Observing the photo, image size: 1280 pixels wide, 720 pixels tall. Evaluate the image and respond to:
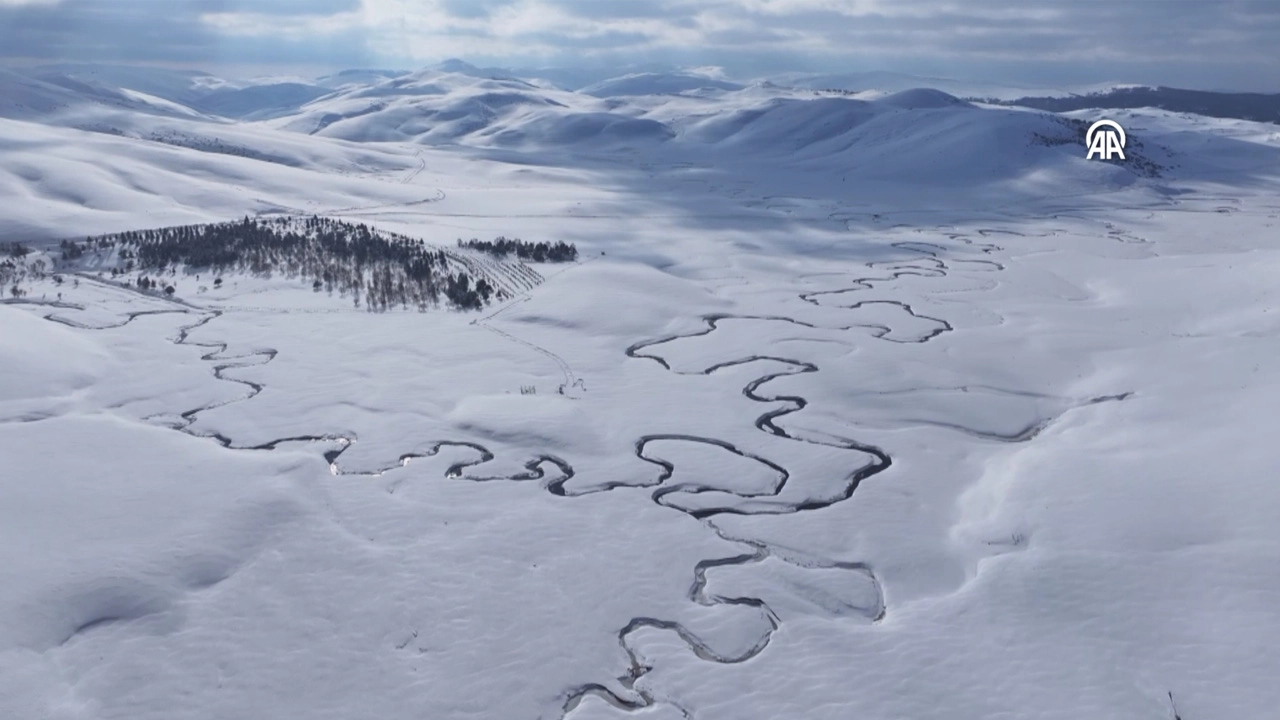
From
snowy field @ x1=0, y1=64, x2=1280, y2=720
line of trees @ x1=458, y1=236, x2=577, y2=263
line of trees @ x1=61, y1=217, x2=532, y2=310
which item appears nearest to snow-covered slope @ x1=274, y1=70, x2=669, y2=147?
line of trees @ x1=458, y1=236, x2=577, y2=263

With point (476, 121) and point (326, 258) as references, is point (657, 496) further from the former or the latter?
point (476, 121)

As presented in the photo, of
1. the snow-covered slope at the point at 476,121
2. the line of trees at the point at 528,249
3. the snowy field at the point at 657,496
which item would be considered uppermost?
the snow-covered slope at the point at 476,121

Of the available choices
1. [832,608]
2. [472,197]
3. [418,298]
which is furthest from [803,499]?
[472,197]

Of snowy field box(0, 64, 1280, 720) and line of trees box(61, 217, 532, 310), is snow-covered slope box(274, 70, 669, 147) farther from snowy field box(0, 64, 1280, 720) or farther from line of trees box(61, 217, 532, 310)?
snowy field box(0, 64, 1280, 720)

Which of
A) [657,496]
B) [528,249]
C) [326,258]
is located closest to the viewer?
[657,496]

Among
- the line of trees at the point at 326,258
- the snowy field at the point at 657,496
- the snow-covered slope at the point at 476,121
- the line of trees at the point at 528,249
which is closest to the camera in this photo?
the snowy field at the point at 657,496

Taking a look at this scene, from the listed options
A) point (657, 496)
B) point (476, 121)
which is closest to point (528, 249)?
point (657, 496)

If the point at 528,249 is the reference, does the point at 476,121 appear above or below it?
above

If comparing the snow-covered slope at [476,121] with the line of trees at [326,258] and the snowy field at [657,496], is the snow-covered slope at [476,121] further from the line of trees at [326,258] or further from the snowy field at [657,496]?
the snowy field at [657,496]

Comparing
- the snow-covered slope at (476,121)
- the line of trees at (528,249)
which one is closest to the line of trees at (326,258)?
the line of trees at (528,249)
